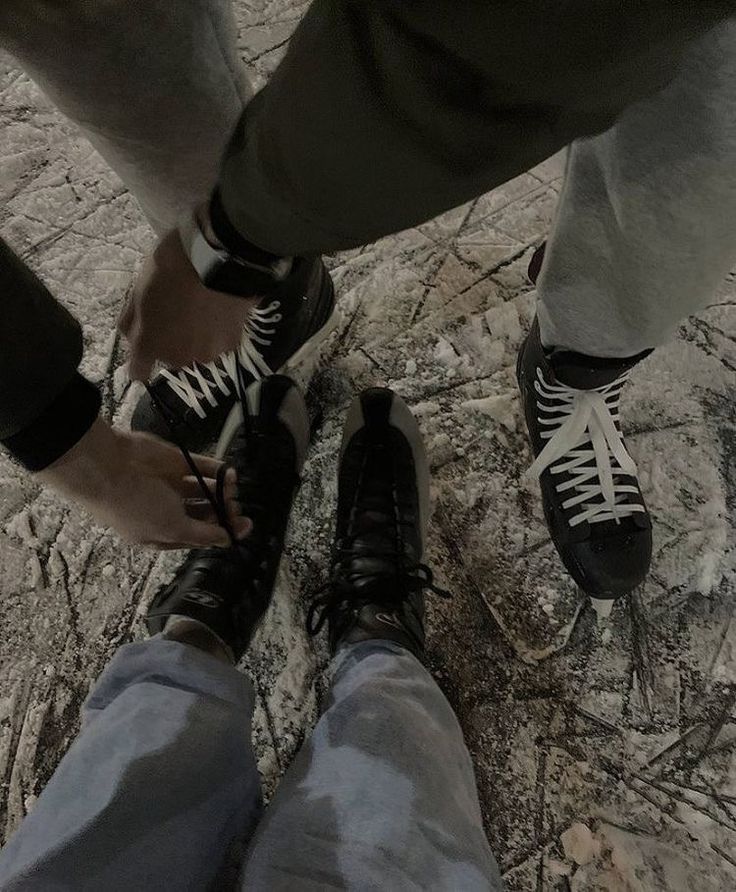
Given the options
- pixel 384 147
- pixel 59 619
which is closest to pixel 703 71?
pixel 384 147

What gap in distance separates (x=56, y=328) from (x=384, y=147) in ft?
0.94

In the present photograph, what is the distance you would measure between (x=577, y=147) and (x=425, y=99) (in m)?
0.31

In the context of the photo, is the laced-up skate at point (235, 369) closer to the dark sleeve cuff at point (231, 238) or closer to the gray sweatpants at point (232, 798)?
the gray sweatpants at point (232, 798)

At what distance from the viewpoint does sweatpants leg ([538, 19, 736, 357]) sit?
1.39 ft

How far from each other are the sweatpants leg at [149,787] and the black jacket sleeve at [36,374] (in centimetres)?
23

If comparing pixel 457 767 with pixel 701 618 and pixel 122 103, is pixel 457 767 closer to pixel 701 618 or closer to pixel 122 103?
pixel 701 618

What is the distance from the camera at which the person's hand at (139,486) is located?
0.50 meters

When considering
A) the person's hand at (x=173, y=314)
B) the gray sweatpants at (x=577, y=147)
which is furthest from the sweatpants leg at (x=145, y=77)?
the person's hand at (x=173, y=314)

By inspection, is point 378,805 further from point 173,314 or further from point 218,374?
point 218,374

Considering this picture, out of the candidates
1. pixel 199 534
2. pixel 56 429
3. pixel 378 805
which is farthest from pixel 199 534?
pixel 378 805

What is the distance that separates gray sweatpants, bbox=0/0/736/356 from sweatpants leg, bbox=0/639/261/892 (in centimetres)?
48

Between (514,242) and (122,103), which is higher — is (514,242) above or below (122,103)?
below

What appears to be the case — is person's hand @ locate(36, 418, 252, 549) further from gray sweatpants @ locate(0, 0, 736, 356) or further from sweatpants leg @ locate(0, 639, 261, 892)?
gray sweatpants @ locate(0, 0, 736, 356)

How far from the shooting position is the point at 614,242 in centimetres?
53
